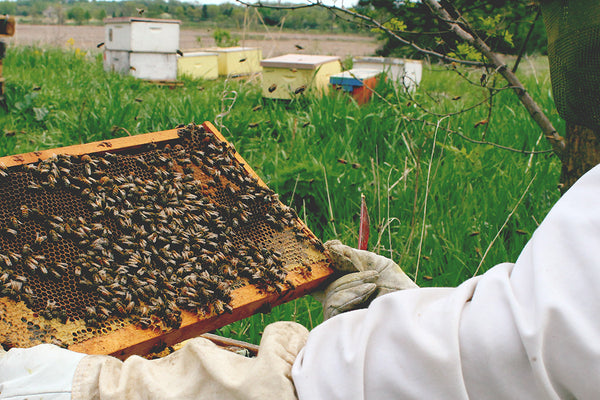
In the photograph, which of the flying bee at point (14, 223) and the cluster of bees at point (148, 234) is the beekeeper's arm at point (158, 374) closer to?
the cluster of bees at point (148, 234)

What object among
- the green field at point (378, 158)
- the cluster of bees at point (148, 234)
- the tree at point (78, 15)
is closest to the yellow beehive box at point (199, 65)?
the green field at point (378, 158)

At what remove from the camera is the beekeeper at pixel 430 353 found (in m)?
1.17

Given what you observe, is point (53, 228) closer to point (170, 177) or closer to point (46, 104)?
point (170, 177)

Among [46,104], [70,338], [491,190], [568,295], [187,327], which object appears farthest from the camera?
[46,104]

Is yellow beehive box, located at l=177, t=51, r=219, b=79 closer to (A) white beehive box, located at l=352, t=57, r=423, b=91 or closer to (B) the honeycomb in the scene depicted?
(A) white beehive box, located at l=352, t=57, r=423, b=91

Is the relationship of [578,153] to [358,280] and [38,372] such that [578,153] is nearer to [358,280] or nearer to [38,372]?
[358,280]

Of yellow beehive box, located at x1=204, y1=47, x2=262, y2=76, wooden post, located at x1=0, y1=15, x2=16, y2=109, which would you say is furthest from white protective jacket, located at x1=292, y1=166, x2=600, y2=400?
yellow beehive box, located at x1=204, y1=47, x2=262, y2=76

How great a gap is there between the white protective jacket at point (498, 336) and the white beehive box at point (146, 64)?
383 inches

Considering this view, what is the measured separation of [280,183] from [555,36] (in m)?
2.66

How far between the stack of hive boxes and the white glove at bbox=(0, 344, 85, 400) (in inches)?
366

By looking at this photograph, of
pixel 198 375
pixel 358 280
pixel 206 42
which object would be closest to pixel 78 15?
pixel 206 42

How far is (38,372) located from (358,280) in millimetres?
1247

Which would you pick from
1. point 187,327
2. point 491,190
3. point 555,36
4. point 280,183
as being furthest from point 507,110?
point 187,327

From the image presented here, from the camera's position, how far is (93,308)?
74.9 inches
